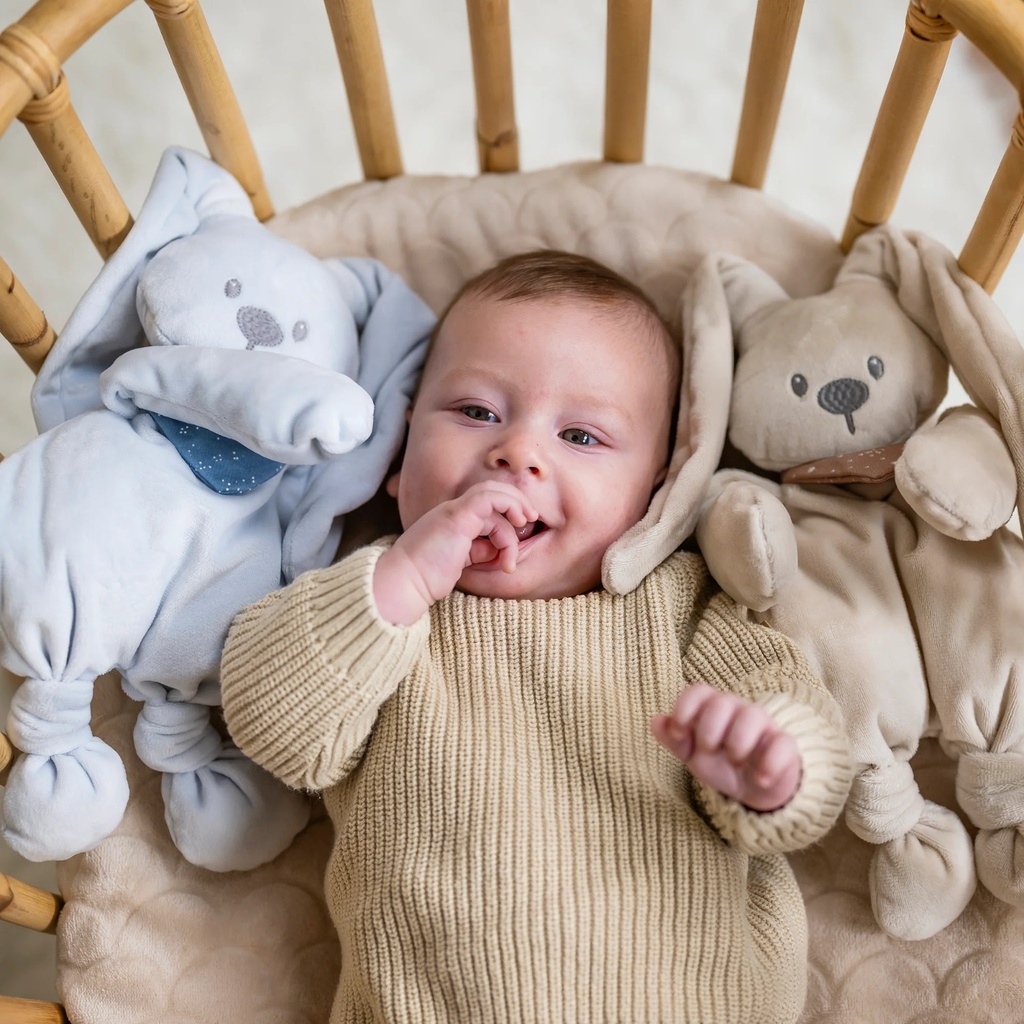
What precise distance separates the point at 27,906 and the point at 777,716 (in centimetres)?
64

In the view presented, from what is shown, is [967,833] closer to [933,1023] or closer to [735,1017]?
[933,1023]

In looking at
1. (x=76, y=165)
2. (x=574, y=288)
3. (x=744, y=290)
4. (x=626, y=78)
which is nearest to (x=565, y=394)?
(x=574, y=288)

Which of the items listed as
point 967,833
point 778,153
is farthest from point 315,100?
point 967,833

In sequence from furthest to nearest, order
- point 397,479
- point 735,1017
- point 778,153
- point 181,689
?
point 778,153 < point 397,479 < point 181,689 < point 735,1017

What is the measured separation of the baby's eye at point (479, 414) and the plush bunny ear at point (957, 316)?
1.24ft

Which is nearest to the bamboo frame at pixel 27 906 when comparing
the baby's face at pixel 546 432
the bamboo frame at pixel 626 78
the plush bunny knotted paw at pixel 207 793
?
the plush bunny knotted paw at pixel 207 793

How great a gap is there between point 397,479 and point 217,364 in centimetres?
23

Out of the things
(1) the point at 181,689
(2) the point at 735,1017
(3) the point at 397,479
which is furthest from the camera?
(3) the point at 397,479

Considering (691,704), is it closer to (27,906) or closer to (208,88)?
(27,906)

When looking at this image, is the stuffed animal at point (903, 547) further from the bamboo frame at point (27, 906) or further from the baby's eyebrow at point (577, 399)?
the bamboo frame at point (27, 906)

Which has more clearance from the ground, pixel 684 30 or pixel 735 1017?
pixel 684 30

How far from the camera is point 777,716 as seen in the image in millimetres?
793

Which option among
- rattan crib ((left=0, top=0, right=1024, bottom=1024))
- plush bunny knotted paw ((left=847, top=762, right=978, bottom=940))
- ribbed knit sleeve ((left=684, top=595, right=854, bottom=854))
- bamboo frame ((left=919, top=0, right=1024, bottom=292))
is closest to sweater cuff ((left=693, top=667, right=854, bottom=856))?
ribbed knit sleeve ((left=684, top=595, right=854, bottom=854))

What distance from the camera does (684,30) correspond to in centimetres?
189
